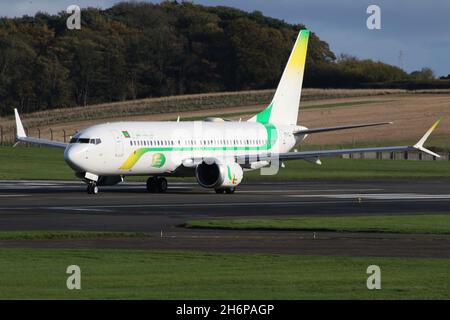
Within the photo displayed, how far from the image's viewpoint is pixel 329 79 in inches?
6029

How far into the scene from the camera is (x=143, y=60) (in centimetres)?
15900

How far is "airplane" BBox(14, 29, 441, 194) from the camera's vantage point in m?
51.2

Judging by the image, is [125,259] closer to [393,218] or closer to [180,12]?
[393,218]

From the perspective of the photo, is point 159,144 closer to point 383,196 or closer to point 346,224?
point 383,196

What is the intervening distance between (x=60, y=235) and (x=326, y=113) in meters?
89.7

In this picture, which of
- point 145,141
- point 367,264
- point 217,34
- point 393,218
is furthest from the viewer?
point 217,34

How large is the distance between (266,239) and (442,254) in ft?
17.1

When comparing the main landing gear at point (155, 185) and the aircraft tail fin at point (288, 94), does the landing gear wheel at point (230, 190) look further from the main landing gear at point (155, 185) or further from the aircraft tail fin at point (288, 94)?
the aircraft tail fin at point (288, 94)
